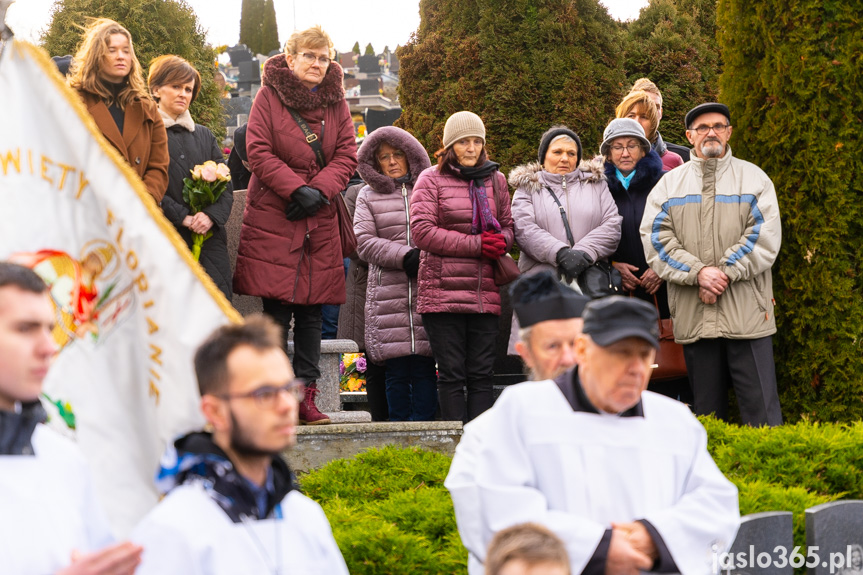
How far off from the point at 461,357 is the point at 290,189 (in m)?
1.56

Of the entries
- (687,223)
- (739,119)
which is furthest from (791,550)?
(739,119)

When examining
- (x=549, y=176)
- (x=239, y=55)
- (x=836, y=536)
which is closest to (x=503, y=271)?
(x=549, y=176)

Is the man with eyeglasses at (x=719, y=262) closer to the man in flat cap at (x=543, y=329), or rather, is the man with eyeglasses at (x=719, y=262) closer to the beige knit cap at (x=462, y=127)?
the beige knit cap at (x=462, y=127)

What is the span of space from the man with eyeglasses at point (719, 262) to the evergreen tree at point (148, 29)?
1148 centimetres

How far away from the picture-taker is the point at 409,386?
25.4 ft

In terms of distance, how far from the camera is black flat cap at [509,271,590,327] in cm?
385

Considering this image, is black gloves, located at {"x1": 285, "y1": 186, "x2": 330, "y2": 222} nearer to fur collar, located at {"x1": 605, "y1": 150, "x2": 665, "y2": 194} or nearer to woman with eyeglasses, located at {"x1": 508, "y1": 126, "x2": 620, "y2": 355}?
woman with eyeglasses, located at {"x1": 508, "y1": 126, "x2": 620, "y2": 355}

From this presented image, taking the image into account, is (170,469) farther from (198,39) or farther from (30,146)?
(198,39)

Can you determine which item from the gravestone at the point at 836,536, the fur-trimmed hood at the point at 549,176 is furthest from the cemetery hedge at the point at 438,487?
the fur-trimmed hood at the point at 549,176

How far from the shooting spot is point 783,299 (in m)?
7.39

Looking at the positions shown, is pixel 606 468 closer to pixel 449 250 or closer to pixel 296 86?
pixel 449 250

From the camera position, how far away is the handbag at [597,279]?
708 cm

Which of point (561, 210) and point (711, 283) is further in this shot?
point (561, 210)

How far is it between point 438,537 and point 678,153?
16.1 ft
